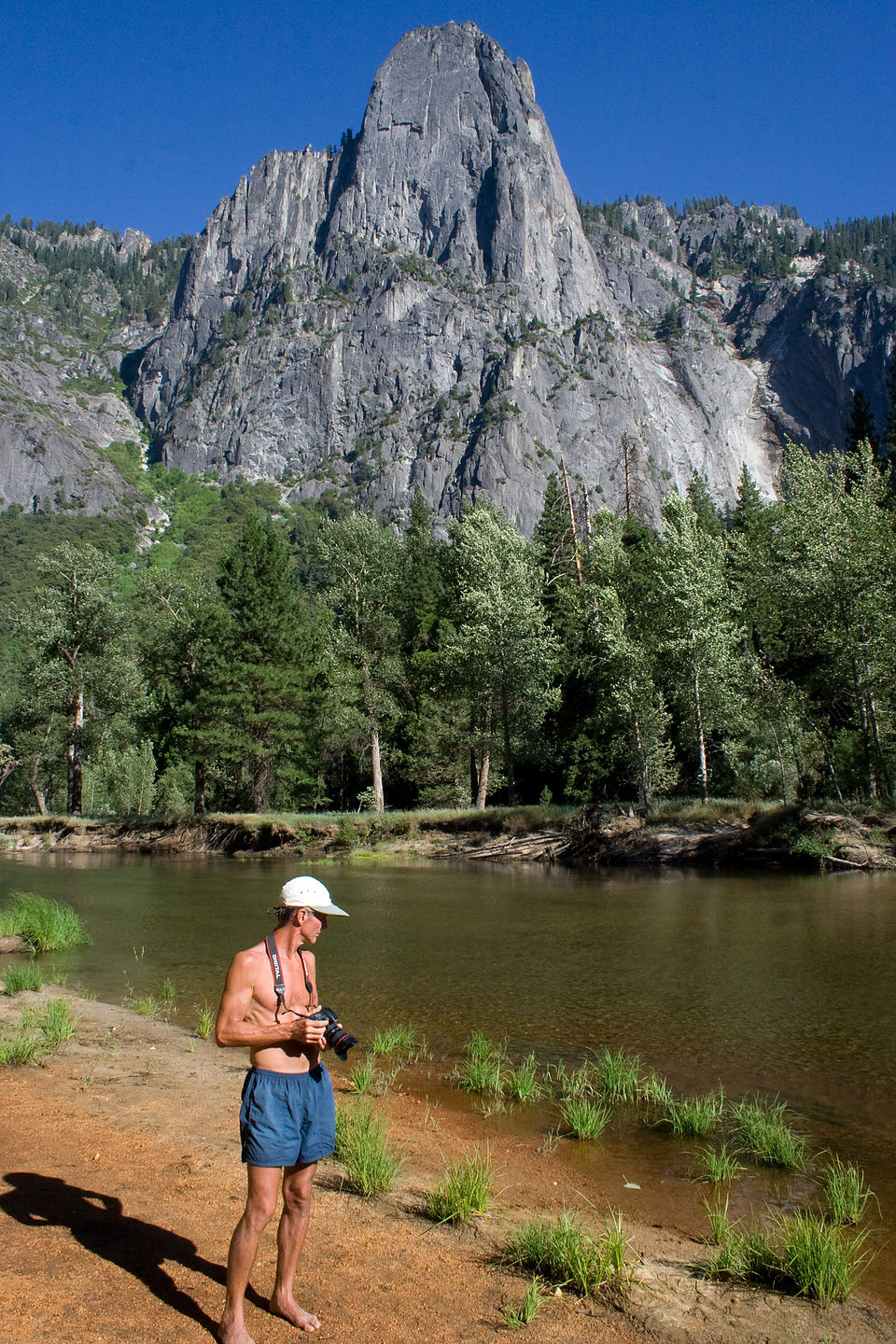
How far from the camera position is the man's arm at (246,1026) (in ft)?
13.0

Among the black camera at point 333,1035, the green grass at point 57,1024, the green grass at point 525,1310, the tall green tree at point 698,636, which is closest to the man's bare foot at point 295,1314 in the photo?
the green grass at point 525,1310

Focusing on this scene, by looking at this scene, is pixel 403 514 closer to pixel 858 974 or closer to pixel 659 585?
pixel 659 585

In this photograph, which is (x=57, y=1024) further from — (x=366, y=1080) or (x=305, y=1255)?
(x=305, y=1255)

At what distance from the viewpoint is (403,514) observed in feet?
526

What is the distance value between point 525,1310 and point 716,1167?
2.55 meters

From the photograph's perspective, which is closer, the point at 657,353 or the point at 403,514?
the point at 403,514

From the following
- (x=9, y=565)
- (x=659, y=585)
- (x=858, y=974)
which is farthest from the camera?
(x=9, y=565)

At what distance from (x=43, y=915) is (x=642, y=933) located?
10965 mm

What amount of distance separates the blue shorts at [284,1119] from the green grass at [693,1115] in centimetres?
388

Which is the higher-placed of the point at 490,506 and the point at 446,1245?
the point at 490,506

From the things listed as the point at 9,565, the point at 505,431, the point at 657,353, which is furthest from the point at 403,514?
the point at 657,353

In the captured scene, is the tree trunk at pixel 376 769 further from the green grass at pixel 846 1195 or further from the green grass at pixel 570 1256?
the green grass at pixel 570 1256

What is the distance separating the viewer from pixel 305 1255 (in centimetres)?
457

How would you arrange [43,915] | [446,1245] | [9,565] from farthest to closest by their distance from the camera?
[9,565], [43,915], [446,1245]
